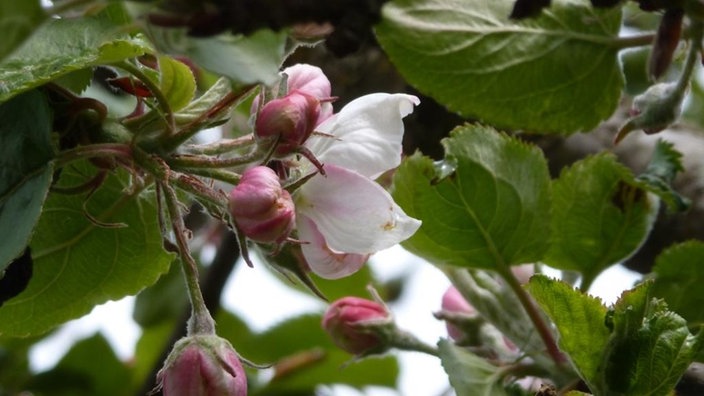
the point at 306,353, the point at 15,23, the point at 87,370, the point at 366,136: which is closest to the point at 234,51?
the point at 15,23

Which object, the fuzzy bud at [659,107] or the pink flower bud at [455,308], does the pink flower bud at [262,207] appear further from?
the pink flower bud at [455,308]

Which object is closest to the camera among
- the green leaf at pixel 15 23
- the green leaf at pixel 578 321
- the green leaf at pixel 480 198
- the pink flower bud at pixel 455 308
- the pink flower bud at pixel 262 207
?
the green leaf at pixel 15 23

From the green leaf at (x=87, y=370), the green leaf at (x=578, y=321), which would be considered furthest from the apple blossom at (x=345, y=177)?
the green leaf at (x=87, y=370)

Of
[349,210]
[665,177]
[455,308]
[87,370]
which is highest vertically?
[349,210]

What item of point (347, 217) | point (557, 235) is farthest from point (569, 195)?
point (347, 217)

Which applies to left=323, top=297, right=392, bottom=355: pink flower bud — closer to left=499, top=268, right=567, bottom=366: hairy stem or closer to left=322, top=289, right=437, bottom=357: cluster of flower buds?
left=322, top=289, right=437, bottom=357: cluster of flower buds

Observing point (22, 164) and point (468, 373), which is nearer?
point (22, 164)

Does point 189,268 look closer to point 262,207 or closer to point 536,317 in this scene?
point 262,207

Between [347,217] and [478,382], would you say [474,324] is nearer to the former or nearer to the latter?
[478,382]
